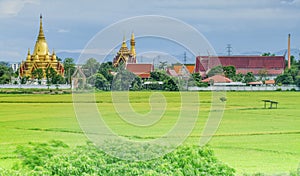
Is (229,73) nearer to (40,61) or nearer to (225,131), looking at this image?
(40,61)

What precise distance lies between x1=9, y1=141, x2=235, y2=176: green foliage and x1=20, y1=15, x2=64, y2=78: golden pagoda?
4297 centimetres

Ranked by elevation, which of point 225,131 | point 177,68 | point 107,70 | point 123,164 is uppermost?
point 177,68

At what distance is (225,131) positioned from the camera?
48.4ft

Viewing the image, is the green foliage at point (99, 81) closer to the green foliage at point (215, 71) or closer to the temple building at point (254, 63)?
the green foliage at point (215, 71)

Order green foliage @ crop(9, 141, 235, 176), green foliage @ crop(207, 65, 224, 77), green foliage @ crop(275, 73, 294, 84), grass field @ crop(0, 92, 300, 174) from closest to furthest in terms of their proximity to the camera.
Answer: green foliage @ crop(9, 141, 235, 176), grass field @ crop(0, 92, 300, 174), green foliage @ crop(207, 65, 224, 77), green foliage @ crop(275, 73, 294, 84)

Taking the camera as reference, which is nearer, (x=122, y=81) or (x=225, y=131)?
(x=225, y=131)

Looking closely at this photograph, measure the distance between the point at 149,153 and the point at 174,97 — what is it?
19.3m

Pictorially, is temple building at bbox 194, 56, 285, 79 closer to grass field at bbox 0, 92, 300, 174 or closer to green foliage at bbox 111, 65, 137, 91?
green foliage at bbox 111, 65, 137, 91

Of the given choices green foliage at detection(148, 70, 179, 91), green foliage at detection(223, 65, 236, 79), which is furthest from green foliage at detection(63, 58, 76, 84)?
green foliage at detection(148, 70, 179, 91)

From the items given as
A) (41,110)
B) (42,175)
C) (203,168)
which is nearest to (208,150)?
(203,168)

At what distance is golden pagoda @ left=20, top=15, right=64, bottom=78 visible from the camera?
169ft

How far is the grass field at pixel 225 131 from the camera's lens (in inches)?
419

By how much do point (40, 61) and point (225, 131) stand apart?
3977 centimetres

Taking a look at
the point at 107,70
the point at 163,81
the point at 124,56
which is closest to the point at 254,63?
the point at 124,56
